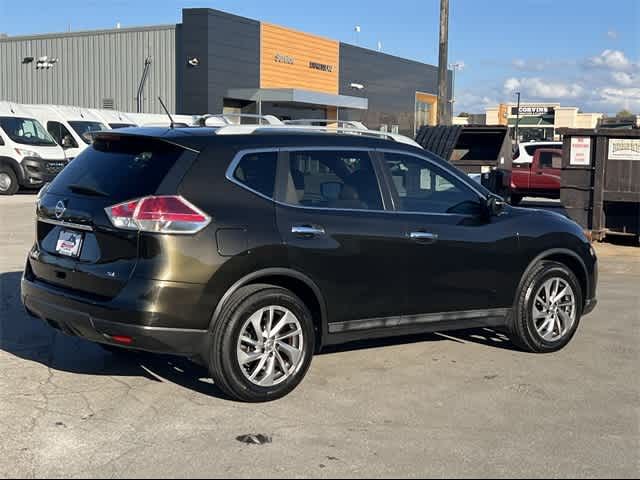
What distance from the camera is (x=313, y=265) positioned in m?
5.28

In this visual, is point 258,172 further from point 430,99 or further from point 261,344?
point 430,99

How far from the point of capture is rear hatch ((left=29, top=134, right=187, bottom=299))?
4.85 meters

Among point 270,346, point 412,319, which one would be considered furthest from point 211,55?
point 270,346

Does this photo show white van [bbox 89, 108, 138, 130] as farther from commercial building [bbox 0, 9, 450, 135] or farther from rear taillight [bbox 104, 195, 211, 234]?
rear taillight [bbox 104, 195, 211, 234]

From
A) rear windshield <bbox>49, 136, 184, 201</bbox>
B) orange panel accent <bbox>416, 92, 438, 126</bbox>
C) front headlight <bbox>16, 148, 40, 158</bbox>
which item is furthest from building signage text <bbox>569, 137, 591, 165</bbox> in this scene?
orange panel accent <bbox>416, 92, 438, 126</bbox>

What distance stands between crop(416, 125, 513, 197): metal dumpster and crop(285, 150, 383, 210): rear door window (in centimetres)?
1273

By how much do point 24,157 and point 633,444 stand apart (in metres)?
20.4

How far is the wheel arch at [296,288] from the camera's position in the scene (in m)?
4.95

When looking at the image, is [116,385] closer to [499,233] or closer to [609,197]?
[499,233]

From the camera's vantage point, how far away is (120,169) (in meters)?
5.15

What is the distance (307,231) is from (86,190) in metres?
1.44

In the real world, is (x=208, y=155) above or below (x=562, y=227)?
above

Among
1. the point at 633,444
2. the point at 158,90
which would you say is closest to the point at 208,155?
the point at 633,444

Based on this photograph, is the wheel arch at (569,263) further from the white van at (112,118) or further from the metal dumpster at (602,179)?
the white van at (112,118)
